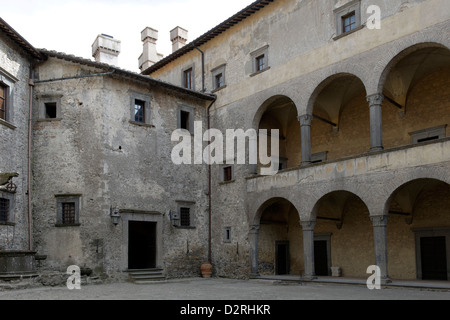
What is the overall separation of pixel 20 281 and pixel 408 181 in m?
11.8

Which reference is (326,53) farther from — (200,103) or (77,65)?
(77,65)

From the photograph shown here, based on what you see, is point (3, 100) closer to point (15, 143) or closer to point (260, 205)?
point (15, 143)

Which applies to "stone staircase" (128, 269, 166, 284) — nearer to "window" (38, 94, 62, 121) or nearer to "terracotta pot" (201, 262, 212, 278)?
"terracotta pot" (201, 262, 212, 278)

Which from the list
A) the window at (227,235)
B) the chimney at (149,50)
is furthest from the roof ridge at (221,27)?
the window at (227,235)

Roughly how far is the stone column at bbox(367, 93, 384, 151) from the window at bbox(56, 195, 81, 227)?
10.3 meters

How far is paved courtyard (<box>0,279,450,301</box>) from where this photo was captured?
1298 cm

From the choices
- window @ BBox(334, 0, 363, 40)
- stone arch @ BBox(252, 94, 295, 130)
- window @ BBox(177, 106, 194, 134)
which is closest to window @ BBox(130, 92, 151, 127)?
window @ BBox(177, 106, 194, 134)

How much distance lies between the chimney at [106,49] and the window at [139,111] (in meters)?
8.80

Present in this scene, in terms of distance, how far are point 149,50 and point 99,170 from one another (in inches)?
627

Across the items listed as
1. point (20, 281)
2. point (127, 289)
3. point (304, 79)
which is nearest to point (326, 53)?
point (304, 79)

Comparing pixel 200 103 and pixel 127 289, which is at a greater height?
pixel 200 103

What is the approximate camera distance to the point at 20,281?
48.4 feet

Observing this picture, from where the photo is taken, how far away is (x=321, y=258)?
800 inches
